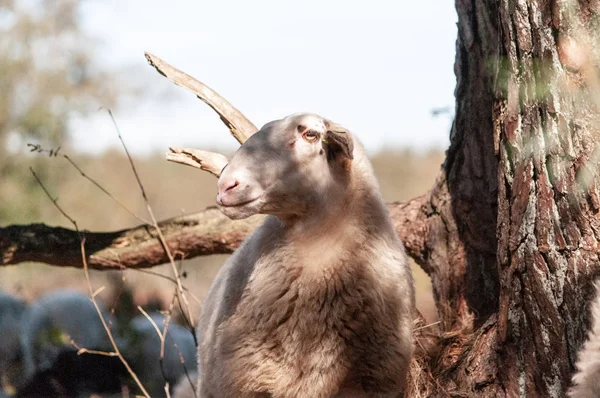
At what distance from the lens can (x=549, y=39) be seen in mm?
3414

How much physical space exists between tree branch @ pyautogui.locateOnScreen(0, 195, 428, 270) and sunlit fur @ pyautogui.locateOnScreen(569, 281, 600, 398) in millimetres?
3494

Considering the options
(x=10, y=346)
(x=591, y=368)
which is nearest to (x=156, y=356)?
(x=10, y=346)

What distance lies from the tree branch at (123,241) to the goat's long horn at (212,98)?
154 centimetres

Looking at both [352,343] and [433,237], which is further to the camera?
[433,237]

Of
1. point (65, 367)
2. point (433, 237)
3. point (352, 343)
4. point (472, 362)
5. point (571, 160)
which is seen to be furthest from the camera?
point (65, 367)

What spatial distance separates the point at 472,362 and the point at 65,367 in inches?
215

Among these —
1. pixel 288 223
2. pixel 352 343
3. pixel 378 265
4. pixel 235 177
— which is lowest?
pixel 352 343

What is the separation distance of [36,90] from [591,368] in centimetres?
1668

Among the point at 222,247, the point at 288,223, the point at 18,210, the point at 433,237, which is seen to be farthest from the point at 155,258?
the point at 18,210

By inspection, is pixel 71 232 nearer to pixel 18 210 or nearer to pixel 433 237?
pixel 433 237

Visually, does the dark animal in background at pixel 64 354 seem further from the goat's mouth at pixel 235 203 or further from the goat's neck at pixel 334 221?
the goat's mouth at pixel 235 203

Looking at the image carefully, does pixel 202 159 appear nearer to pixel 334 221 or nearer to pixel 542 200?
pixel 334 221

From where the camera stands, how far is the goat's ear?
3.67 metres

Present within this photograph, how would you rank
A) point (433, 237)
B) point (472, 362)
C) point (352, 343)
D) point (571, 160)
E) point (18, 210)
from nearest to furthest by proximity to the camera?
point (571, 160) → point (352, 343) → point (472, 362) → point (433, 237) → point (18, 210)
